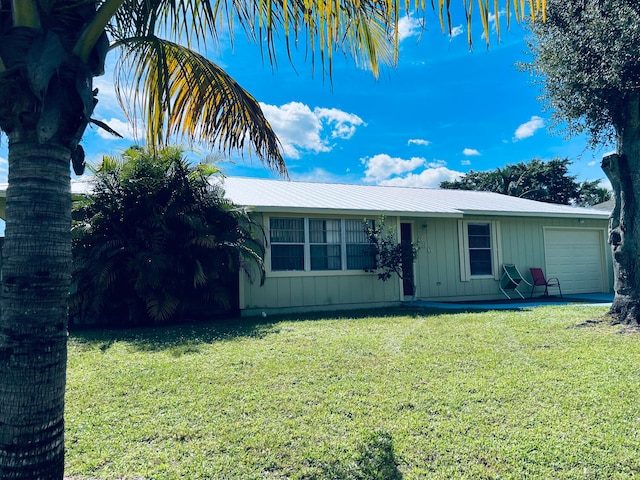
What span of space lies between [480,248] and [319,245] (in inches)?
209

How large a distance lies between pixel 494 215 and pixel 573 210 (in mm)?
3521

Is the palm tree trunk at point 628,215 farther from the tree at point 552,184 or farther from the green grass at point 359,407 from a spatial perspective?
the tree at point 552,184

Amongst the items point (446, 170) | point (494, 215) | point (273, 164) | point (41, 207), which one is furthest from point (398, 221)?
point (446, 170)

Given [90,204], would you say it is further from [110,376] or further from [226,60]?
[226,60]

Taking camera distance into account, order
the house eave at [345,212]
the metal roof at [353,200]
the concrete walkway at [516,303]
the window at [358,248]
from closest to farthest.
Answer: the house eave at [345,212]
the metal roof at [353,200]
the concrete walkway at [516,303]
the window at [358,248]

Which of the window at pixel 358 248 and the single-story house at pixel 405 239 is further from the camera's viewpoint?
the window at pixel 358 248

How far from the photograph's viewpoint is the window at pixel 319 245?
410 inches

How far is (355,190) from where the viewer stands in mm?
14602

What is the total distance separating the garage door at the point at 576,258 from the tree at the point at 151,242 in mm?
9872

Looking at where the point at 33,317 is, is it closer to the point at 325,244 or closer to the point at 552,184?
the point at 325,244

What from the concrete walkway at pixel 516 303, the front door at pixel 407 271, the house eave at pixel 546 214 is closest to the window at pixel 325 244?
the front door at pixel 407 271

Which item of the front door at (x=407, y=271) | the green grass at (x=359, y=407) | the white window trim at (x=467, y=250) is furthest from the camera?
the white window trim at (x=467, y=250)

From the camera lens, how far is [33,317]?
2.03m

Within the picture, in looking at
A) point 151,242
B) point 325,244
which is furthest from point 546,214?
point 151,242
